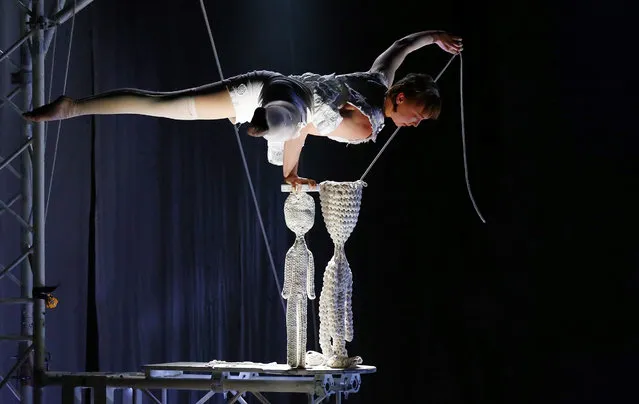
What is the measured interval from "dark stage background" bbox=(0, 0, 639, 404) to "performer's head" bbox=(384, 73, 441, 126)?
1314 mm

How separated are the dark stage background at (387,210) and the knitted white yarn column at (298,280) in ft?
4.19

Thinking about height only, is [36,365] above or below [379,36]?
below

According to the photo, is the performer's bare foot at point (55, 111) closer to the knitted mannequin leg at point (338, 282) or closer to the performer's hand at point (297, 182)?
the performer's hand at point (297, 182)

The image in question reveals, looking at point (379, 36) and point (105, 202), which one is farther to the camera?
point (105, 202)

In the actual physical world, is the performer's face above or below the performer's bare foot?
below

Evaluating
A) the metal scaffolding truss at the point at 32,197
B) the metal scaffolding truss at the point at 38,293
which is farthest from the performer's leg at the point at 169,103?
the metal scaffolding truss at the point at 32,197

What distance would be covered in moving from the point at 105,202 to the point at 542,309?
2.31 meters

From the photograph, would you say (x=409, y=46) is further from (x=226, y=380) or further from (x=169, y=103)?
(x=226, y=380)

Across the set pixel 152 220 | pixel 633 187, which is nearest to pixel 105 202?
pixel 152 220

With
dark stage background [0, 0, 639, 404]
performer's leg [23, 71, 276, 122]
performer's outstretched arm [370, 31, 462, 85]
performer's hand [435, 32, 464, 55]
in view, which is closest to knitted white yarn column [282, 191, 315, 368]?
performer's leg [23, 71, 276, 122]

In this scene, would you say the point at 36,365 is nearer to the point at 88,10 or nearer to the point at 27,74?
the point at 27,74

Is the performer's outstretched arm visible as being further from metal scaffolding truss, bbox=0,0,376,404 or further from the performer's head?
metal scaffolding truss, bbox=0,0,376,404

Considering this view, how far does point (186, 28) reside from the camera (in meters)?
4.90

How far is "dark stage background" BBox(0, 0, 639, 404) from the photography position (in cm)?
411
